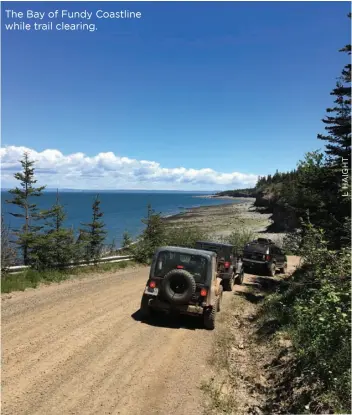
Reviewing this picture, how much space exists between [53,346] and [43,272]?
7.87 meters

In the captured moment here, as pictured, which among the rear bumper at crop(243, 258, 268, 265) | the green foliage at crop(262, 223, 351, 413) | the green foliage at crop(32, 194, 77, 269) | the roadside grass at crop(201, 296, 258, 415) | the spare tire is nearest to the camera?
the green foliage at crop(262, 223, 351, 413)

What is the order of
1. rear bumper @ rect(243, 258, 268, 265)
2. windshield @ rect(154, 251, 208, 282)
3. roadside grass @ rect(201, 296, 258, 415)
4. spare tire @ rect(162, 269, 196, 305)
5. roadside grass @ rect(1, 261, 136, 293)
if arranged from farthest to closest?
rear bumper @ rect(243, 258, 268, 265) < roadside grass @ rect(1, 261, 136, 293) < windshield @ rect(154, 251, 208, 282) < spare tire @ rect(162, 269, 196, 305) < roadside grass @ rect(201, 296, 258, 415)

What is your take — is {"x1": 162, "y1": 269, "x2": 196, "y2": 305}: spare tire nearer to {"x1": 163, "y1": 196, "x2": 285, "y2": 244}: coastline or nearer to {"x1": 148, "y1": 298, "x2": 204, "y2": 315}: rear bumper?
{"x1": 148, "y1": 298, "x2": 204, "y2": 315}: rear bumper

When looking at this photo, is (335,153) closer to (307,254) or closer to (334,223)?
(334,223)

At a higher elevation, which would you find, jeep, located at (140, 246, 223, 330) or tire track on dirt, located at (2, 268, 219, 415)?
jeep, located at (140, 246, 223, 330)

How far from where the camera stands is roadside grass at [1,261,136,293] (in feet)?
41.7

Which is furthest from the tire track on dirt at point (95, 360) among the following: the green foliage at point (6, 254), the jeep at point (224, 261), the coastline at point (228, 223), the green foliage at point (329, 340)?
the coastline at point (228, 223)

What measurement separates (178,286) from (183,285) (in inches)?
6.2

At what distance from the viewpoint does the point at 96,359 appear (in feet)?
23.5

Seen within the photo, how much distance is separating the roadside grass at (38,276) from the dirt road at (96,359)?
0.83m

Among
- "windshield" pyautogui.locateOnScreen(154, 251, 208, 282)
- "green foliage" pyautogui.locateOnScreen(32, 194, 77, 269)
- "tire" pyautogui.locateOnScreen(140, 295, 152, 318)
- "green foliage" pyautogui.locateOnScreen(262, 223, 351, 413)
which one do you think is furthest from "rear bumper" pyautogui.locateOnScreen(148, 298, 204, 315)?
"green foliage" pyautogui.locateOnScreen(32, 194, 77, 269)

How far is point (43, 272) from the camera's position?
1494cm

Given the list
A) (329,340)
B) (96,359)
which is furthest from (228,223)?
(329,340)

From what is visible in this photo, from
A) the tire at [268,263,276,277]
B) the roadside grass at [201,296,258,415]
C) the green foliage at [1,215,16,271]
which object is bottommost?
the tire at [268,263,276,277]
